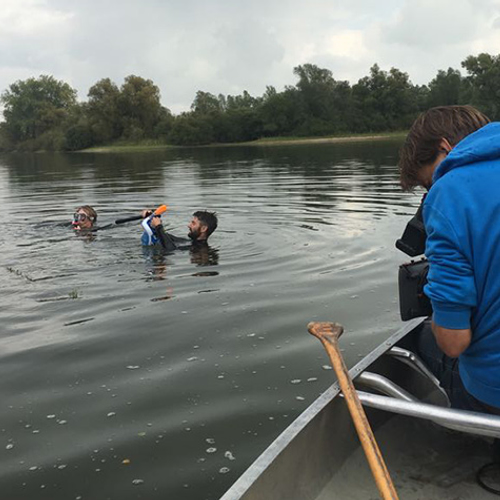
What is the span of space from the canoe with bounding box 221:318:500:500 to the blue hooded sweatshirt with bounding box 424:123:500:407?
479 millimetres

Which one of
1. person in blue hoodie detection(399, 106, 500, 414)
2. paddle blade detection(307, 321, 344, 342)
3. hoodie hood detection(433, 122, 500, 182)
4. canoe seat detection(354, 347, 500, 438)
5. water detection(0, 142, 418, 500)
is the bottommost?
water detection(0, 142, 418, 500)

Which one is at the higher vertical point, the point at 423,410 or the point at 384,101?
the point at 384,101

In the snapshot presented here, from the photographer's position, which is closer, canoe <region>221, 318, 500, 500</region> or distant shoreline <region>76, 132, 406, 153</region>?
canoe <region>221, 318, 500, 500</region>

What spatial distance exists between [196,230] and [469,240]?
786cm

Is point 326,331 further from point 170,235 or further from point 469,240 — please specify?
point 170,235

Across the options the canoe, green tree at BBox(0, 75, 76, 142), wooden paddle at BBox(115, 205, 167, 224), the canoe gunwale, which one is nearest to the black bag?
the canoe

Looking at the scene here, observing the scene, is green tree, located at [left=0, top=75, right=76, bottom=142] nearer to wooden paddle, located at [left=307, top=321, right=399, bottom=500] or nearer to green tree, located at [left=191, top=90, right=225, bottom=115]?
green tree, located at [left=191, top=90, right=225, bottom=115]

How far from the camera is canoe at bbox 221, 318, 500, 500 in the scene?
2.44 metres

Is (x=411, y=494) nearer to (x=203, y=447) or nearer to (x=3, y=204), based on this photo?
(x=203, y=447)

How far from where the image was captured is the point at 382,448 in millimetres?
3131

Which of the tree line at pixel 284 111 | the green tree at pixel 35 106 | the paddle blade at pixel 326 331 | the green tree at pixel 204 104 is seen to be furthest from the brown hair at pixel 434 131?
the green tree at pixel 35 106

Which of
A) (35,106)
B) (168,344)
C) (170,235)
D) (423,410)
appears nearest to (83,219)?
(170,235)

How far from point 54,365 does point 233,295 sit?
2.47m

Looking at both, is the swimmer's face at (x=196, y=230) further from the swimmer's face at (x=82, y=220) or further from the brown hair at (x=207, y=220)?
the swimmer's face at (x=82, y=220)
